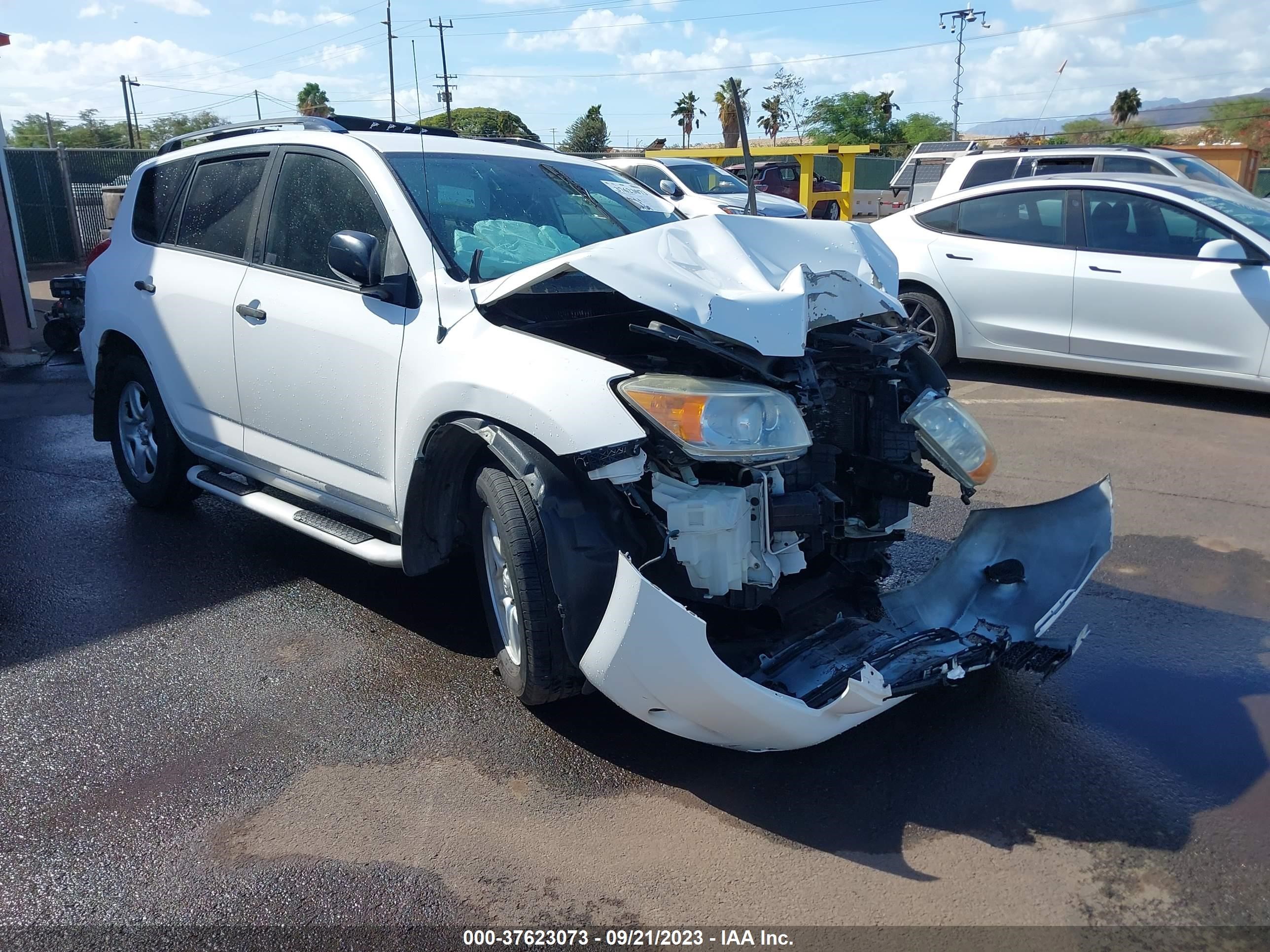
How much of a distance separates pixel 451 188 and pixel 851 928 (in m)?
3.06

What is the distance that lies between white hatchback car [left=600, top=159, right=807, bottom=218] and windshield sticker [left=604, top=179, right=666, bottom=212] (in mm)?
9857

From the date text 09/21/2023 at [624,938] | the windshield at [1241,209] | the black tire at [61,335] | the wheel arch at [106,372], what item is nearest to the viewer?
the date text 09/21/2023 at [624,938]

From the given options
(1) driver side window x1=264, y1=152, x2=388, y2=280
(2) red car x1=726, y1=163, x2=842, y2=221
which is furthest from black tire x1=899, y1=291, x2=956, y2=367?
(2) red car x1=726, y1=163, x2=842, y2=221

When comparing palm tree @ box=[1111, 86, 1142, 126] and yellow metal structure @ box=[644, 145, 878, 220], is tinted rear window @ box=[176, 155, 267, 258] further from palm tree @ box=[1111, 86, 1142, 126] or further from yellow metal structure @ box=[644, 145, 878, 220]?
palm tree @ box=[1111, 86, 1142, 126]

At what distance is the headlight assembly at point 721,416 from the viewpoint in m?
2.98

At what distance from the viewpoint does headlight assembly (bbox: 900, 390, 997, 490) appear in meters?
3.48

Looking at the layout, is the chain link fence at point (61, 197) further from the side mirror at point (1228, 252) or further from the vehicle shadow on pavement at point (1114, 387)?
the side mirror at point (1228, 252)

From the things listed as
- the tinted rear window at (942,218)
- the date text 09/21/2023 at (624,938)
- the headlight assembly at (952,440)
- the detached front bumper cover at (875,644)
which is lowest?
the date text 09/21/2023 at (624,938)

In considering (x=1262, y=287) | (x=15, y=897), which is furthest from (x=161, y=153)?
(x=1262, y=287)

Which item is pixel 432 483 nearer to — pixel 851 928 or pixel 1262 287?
pixel 851 928

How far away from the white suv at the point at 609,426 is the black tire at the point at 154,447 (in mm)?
490

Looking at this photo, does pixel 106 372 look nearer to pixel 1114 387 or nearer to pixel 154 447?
pixel 154 447

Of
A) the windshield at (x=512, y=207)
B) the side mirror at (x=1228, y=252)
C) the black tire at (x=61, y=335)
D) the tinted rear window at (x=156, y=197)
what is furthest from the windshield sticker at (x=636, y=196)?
the black tire at (x=61, y=335)

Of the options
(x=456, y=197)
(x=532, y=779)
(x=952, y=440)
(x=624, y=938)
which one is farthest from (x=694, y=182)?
(x=624, y=938)
